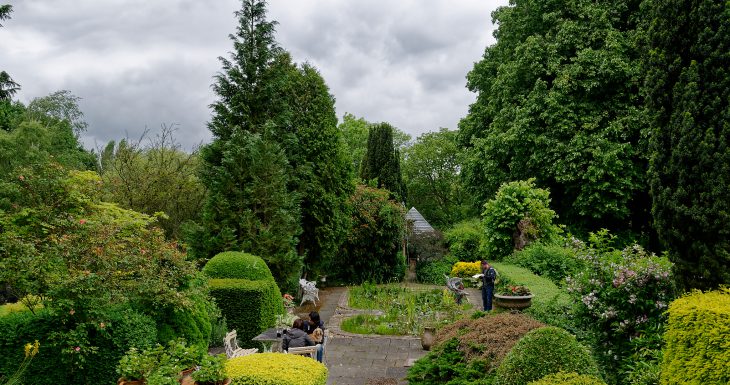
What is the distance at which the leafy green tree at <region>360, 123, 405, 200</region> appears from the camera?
26266mm

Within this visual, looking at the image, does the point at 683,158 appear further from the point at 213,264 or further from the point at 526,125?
the point at 526,125

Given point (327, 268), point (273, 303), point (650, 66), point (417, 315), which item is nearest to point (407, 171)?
point (327, 268)

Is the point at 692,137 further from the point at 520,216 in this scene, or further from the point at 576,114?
the point at 576,114

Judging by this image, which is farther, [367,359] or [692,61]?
[367,359]

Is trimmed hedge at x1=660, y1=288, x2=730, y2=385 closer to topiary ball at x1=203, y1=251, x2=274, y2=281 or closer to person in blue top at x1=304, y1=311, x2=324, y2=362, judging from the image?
person in blue top at x1=304, y1=311, x2=324, y2=362

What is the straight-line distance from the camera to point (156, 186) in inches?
573

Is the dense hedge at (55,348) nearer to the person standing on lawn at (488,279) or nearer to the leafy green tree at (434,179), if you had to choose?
the person standing on lawn at (488,279)

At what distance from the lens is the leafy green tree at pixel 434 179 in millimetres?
34938

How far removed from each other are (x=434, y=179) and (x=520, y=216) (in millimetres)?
21566

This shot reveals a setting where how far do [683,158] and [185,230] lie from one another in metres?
10.2

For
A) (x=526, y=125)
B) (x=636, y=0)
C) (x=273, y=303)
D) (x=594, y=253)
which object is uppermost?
(x=636, y=0)

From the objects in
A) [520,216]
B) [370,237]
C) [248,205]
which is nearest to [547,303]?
[520,216]

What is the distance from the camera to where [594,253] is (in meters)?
8.02

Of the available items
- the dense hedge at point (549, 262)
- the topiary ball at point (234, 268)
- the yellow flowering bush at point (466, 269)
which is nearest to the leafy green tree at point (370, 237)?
the yellow flowering bush at point (466, 269)
